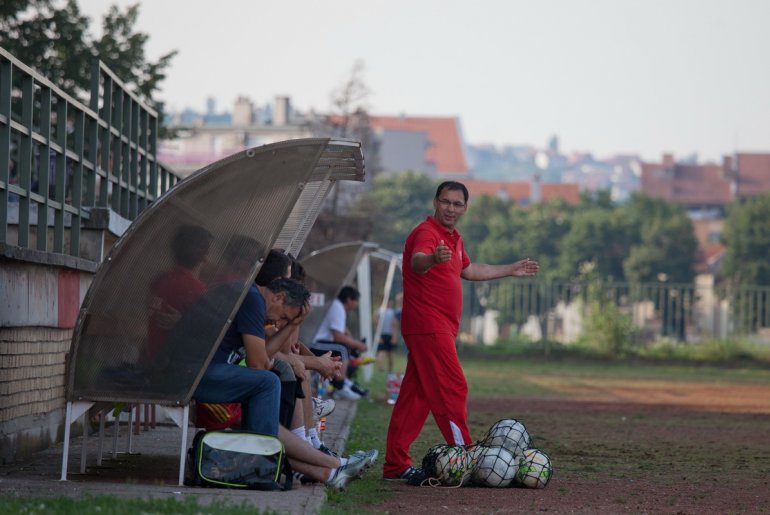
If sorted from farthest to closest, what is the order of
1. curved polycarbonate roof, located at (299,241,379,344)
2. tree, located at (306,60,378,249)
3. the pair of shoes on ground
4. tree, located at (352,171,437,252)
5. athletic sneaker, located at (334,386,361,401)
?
tree, located at (352,171,437,252) < tree, located at (306,60,378,249) < curved polycarbonate roof, located at (299,241,379,344) < athletic sneaker, located at (334,386,361,401) < the pair of shoes on ground

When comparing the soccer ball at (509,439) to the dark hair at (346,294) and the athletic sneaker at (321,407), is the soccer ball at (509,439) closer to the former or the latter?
the athletic sneaker at (321,407)

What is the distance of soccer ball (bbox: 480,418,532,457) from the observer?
9680 mm

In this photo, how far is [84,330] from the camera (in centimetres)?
867

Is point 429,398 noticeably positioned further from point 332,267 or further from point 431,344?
point 332,267

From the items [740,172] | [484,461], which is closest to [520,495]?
[484,461]

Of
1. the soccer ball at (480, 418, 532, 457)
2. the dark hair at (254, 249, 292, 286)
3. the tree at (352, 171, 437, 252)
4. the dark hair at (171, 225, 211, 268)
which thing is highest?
the tree at (352, 171, 437, 252)

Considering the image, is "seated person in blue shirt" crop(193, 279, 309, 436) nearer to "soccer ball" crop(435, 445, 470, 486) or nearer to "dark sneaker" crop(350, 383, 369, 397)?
"soccer ball" crop(435, 445, 470, 486)

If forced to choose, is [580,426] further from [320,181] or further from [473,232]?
[473,232]

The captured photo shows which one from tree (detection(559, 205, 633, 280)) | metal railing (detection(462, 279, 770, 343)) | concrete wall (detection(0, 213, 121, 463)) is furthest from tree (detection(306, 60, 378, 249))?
tree (detection(559, 205, 633, 280))

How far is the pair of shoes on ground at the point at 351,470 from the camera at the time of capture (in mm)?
8898

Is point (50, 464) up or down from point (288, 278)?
down

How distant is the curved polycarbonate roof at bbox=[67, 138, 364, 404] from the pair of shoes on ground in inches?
43.3

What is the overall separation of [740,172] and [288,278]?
499ft

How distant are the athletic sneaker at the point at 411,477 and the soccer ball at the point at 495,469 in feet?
1.21
